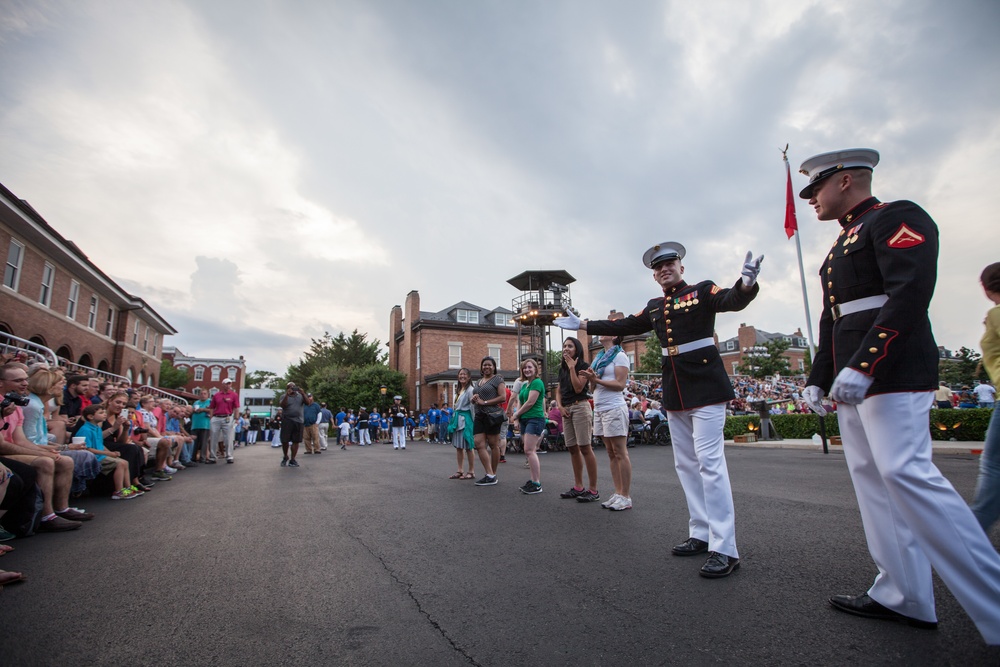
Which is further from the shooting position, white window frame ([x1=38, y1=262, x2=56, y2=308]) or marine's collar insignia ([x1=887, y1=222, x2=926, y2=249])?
white window frame ([x1=38, y1=262, x2=56, y2=308])

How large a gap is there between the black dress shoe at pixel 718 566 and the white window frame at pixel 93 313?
2875 cm

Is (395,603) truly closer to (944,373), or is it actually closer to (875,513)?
(875,513)

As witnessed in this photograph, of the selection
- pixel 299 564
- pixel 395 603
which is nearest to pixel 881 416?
pixel 395 603

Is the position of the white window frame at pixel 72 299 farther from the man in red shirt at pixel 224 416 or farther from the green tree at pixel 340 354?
the green tree at pixel 340 354

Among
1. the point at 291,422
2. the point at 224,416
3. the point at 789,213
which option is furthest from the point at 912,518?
the point at 789,213

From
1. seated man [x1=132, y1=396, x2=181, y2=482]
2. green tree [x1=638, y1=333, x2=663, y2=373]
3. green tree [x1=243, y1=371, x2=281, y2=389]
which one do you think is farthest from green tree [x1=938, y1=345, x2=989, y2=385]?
green tree [x1=243, y1=371, x2=281, y2=389]

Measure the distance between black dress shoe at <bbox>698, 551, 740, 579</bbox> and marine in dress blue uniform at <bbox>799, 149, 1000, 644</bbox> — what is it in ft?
1.98

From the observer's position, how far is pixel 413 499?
604 centimetres

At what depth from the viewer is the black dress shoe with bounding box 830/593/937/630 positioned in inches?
86.1

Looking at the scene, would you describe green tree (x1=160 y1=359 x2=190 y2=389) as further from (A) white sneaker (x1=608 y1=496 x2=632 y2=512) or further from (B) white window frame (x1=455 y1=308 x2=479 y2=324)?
(A) white sneaker (x1=608 y1=496 x2=632 y2=512)

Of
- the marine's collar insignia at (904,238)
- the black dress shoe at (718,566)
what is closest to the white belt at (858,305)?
the marine's collar insignia at (904,238)

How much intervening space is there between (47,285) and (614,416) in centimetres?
2358

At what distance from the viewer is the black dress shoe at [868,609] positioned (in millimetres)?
2187

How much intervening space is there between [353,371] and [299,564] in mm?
37883
